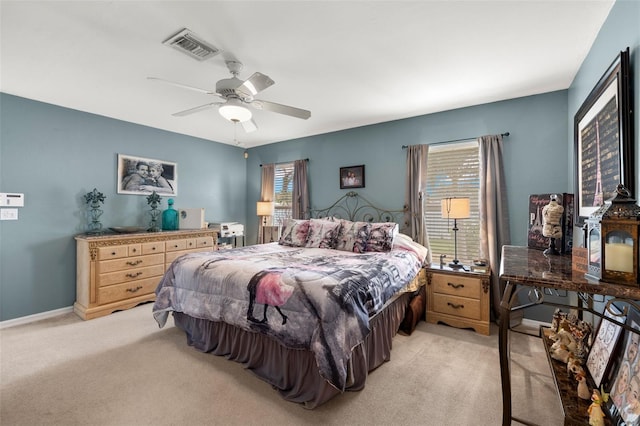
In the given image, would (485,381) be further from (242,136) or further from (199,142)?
(199,142)

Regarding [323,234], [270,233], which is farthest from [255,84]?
[270,233]

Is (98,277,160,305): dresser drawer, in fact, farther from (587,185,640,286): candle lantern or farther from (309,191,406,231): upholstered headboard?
(587,185,640,286): candle lantern

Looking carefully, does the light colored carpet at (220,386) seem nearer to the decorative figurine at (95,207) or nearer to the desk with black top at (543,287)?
the desk with black top at (543,287)

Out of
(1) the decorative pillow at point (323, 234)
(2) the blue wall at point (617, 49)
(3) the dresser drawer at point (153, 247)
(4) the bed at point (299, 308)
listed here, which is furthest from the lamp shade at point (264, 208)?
(2) the blue wall at point (617, 49)

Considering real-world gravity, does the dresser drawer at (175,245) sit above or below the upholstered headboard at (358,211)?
below

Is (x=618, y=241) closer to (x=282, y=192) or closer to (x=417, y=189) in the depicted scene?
(x=417, y=189)

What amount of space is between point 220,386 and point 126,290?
250 cm

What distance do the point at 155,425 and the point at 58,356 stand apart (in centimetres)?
162

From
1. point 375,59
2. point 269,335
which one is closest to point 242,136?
point 375,59

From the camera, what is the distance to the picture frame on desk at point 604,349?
1.41 m

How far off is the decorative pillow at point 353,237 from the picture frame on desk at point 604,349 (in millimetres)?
2091

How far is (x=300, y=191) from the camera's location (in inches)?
199

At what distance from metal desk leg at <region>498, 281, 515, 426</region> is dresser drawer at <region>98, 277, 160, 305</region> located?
168 inches

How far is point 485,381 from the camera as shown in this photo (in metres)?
2.14
